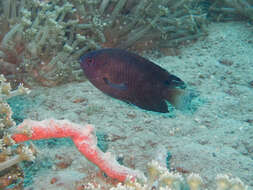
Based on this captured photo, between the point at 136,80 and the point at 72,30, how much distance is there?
2.64 m

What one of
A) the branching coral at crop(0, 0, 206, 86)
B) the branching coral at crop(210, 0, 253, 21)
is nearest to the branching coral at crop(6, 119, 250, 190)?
the branching coral at crop(0, 0, 206, 86)

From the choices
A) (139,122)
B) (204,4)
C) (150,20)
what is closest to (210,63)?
(150,20)

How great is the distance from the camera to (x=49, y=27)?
391 cm

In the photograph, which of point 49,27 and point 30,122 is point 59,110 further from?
point 30,122

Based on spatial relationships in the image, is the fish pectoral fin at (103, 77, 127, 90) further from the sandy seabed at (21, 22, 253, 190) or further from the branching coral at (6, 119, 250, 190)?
the sandy seabed at (21, 22, 253, 190)

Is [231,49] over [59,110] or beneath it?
over

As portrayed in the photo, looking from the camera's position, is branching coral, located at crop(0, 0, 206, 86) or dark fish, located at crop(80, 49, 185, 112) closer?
dark fish, located at crop(80, 49, 185, 112)

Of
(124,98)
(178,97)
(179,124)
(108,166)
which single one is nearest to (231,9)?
(179,124)

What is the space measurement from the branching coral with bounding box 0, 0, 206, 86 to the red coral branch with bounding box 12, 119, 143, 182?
2.08 meters

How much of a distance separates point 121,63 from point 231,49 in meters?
4.08

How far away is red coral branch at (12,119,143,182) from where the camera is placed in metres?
2.14

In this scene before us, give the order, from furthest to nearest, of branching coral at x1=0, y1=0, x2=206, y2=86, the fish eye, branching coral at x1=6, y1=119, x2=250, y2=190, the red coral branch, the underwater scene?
branching coral at x1=0, y1=0, x2=206, y2=86, the fish eye, the underwater scene, the red coral branch, branching coral at x1=6, y1=119, x2=250, y2=190

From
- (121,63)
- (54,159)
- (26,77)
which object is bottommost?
(54,159)

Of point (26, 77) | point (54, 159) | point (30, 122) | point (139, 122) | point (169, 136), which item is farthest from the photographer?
point (26, 77)
